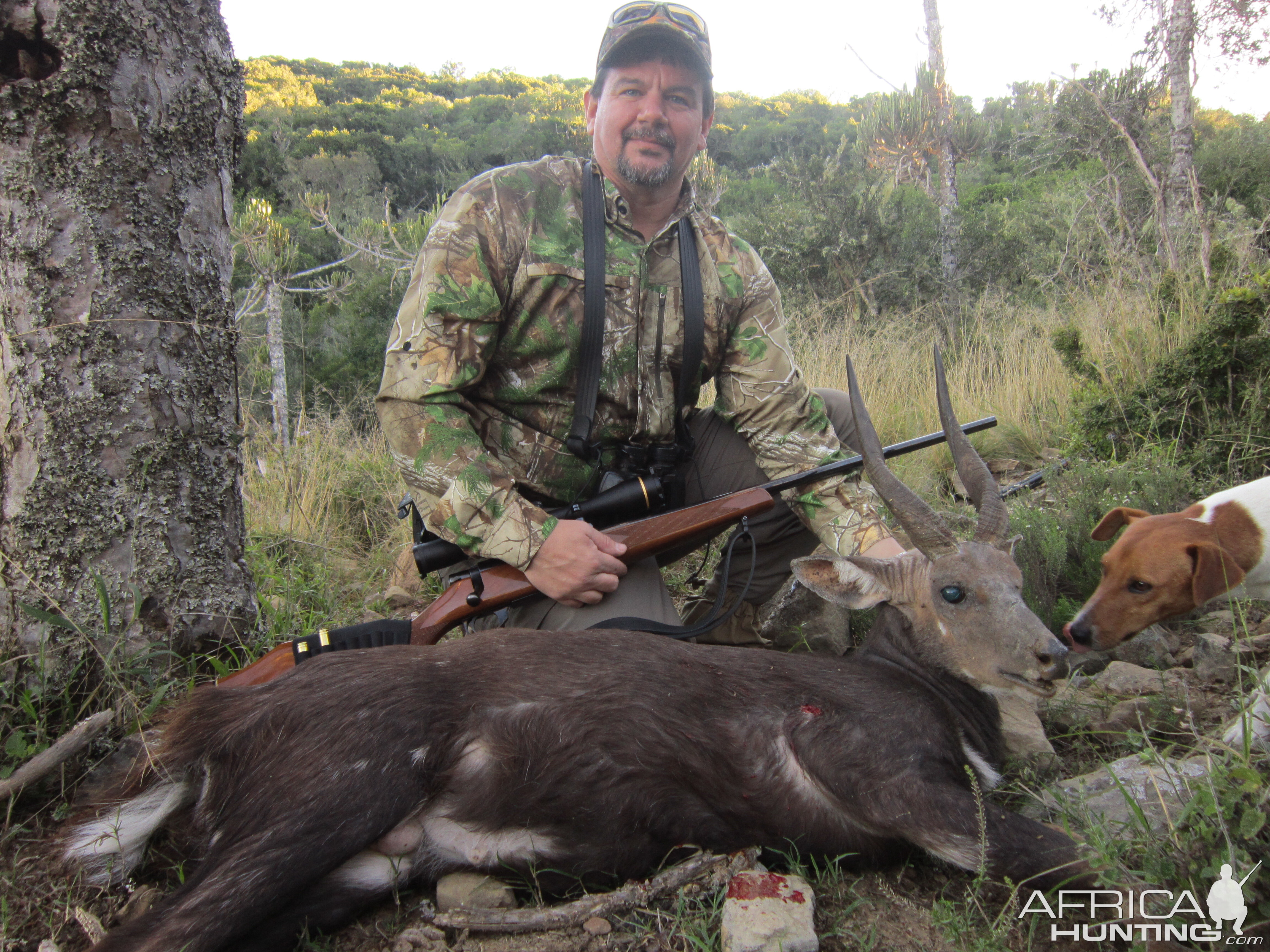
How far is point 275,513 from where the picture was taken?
5.26m

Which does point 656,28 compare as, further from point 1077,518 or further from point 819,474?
point 1077,518

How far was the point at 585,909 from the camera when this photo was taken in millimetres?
2211

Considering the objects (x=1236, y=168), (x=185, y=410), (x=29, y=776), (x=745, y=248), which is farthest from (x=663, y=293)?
(x=1236, y=168)

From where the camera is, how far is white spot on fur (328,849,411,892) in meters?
2.36

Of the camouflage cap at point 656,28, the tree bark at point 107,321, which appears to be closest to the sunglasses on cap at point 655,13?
the camouflage cap at point 656,28

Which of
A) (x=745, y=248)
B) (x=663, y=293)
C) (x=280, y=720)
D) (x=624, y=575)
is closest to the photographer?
(x=280, y=720)

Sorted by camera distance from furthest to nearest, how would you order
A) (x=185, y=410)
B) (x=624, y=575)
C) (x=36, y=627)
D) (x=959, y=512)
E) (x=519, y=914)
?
(x=959, y=512)
(x=624, y=575)
(x=185, y=410)
(x=36, y=627)
(x=519, y=914)

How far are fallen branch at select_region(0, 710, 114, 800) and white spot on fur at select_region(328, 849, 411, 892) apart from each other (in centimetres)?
101

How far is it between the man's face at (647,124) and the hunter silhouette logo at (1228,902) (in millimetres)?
3211

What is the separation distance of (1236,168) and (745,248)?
13.1m

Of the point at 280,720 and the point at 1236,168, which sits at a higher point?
the point at 1236,168

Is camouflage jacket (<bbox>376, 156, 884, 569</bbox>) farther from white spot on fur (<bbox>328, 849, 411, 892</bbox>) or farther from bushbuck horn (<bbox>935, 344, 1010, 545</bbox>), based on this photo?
white spot on fur (<bbox>328, 849, 411, 892</bbox>)

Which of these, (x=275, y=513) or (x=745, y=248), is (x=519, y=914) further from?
(x=275, y=513)

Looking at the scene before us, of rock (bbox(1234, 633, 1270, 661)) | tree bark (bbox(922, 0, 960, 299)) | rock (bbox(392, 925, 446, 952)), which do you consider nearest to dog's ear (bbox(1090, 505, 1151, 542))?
rock (bbox(1234, 633, 1270, 661))
